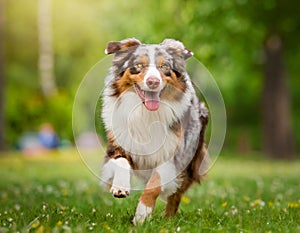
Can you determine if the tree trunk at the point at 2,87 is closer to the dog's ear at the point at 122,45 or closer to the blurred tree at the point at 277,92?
the blurred tree at the point at 277,92

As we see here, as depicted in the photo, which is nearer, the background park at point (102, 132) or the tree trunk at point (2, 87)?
the background park at point (102, 132)

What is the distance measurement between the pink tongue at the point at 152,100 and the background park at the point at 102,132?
91 cm

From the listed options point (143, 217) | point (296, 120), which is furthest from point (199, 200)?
point (296, 120)

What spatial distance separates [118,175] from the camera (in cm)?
509

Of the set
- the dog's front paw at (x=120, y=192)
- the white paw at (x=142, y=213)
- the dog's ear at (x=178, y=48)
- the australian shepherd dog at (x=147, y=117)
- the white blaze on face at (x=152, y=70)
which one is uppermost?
the dog's ear at (x=178, y=48)

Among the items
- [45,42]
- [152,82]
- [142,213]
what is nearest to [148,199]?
[142,213]

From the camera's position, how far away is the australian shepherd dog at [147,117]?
4.95 metres

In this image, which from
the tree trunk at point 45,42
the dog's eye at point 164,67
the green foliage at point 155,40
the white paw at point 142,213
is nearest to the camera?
the dog's eye at point 164,67

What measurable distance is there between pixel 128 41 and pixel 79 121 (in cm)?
108

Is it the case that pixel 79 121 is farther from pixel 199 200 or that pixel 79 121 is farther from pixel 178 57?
pixel 199 200

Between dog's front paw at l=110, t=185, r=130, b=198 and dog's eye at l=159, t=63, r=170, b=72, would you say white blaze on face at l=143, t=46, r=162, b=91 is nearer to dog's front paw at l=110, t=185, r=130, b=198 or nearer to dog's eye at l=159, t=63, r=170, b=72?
dog's eye at l=159, t=63, r=170, b=72

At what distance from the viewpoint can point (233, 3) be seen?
1819 cm

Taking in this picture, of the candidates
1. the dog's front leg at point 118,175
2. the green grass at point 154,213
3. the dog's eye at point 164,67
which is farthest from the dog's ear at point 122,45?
the green grass at point 154,213

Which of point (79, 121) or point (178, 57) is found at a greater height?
point (178, 57)
